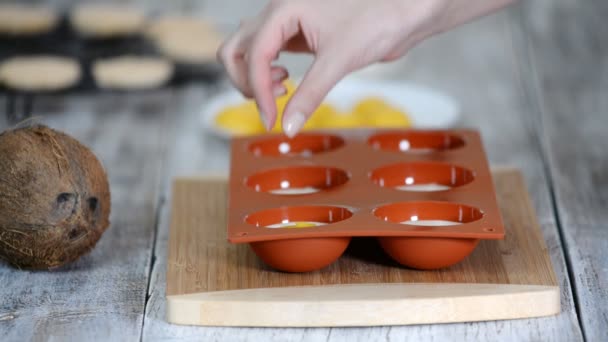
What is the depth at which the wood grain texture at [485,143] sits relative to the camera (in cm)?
122

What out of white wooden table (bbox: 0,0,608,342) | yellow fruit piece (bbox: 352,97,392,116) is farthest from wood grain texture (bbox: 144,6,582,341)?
yellow fruit piece (bbox: 352,97,392,116)

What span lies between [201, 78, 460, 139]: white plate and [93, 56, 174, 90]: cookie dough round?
168 mm

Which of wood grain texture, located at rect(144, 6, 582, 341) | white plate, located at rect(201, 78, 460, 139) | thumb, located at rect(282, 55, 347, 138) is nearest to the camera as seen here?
wood grain texture, located at rect(144, 6, 582, 341)

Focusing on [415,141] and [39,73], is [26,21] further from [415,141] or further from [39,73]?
[415,141]

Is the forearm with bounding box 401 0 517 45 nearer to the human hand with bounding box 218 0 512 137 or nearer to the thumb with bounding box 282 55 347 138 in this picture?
the human hand with bounding box 218 0 512 137

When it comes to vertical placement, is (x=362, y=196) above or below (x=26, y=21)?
below

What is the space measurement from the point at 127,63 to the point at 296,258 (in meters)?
1.13

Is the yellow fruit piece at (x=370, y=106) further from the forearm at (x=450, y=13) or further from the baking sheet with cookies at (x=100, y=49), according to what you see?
the baking sheet with cookies at (x=100, y=49)

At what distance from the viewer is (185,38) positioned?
7.90ft

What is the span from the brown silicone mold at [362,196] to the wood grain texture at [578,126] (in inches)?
7.2

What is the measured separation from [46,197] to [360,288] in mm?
432

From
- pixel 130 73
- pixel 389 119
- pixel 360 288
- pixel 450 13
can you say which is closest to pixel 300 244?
pixel 360 288

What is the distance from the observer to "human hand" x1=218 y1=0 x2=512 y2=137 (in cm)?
136

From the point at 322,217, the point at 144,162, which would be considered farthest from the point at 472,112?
the point at 322,217
